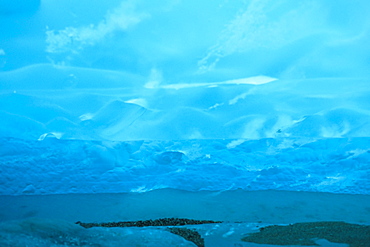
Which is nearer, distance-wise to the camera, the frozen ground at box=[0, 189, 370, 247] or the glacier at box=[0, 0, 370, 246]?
the frozen ground at box=[0, 189, 370, 247]

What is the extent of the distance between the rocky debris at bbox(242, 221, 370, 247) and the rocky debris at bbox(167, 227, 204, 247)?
41cm

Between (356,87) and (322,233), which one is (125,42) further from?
(322,233)

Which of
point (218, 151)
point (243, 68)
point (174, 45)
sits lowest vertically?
point (218, 151)

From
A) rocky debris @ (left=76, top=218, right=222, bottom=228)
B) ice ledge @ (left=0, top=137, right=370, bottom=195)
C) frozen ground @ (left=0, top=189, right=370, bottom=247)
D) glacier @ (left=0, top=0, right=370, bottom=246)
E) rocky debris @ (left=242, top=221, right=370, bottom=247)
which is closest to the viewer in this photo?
rocky debris @ (left=242, top=221, right=370, bottom=247)

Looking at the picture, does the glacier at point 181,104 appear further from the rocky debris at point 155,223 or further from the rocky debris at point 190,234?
the rocky debris at point 190,234

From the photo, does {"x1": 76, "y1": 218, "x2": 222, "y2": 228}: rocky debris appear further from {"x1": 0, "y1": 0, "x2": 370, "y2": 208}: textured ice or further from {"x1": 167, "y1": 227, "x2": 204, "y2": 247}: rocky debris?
{"x1": 0, "y1": 0, "x2": 370, "y2": 208}: textured ice

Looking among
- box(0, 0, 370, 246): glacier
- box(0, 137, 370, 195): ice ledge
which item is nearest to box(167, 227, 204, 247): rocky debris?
box(0, 0, 370, 246): glacier

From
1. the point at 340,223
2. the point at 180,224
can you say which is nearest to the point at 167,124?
the point at 180,224

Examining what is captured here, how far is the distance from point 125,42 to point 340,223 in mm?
3972

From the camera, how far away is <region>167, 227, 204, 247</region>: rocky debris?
3012 mm

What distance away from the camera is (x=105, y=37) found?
552cm

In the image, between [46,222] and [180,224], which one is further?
[180,224]

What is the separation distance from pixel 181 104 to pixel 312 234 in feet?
8.96

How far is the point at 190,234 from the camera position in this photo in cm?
318
